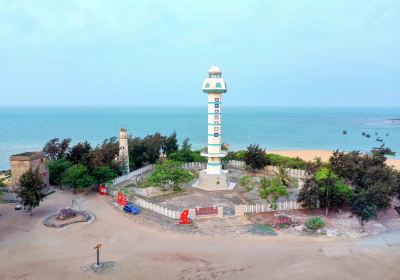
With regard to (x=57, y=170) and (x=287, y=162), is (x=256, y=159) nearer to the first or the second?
(x=287, y=162)

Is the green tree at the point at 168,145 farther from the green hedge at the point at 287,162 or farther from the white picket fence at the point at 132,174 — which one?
the green hedge at the point at 287,162

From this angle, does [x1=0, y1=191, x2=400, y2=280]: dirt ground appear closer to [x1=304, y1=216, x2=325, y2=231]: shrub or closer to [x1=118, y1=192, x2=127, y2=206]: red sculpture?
[x1=304, y1=216, x2=325, y2=231]: shrub

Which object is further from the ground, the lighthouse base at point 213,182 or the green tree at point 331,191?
the green tree at point 331,191

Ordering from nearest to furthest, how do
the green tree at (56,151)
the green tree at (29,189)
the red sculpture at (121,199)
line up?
the green tree at (29,189) → the red sculpture at (121,199) → the green tree at (56,151)

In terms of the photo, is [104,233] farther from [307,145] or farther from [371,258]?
[307,145]

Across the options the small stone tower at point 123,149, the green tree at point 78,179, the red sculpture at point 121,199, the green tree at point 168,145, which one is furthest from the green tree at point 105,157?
the green tree at point 168,145

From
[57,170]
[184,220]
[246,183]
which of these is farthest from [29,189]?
[246,183]
